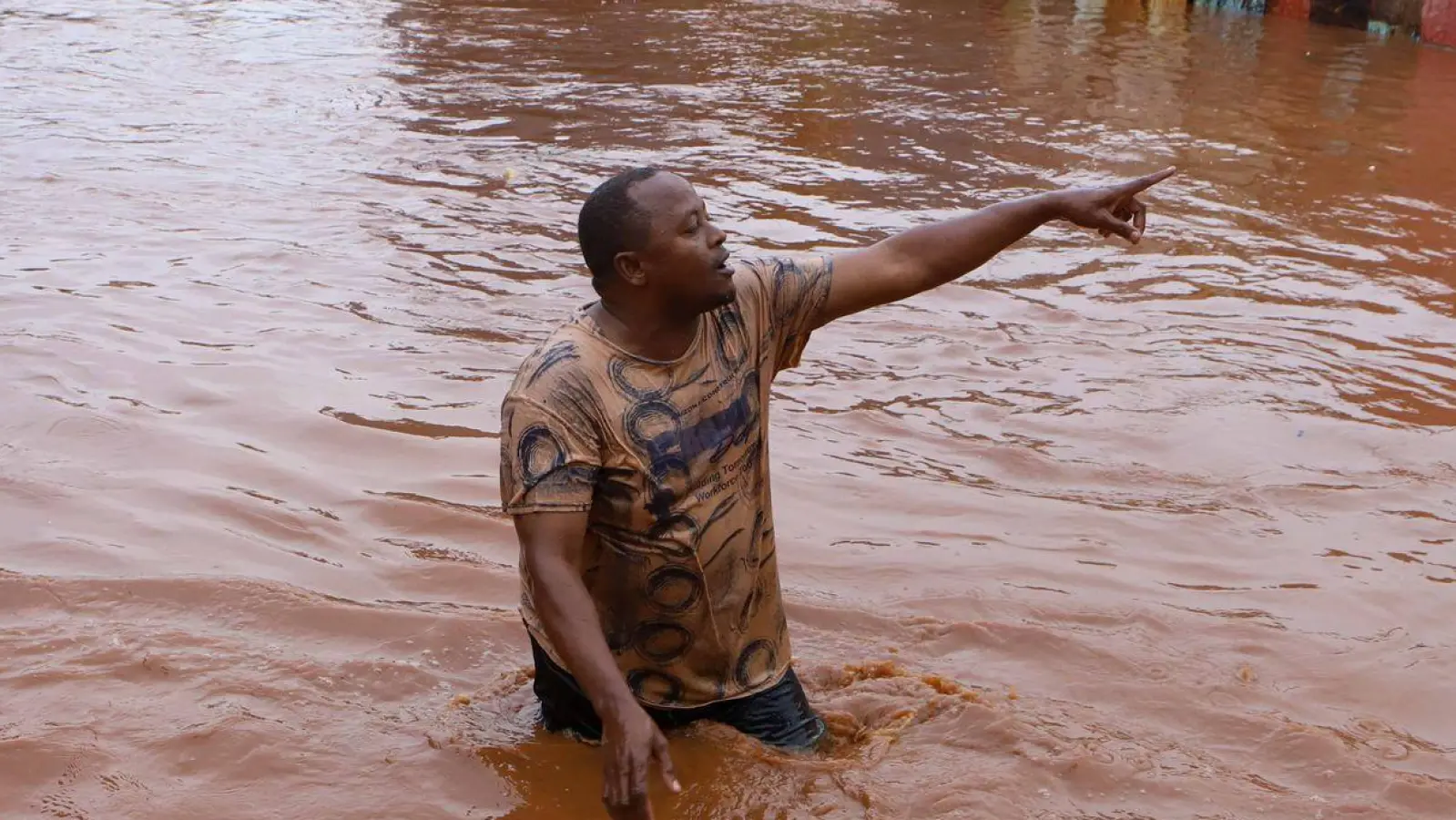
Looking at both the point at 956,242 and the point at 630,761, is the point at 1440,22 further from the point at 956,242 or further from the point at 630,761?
the point at 630,761

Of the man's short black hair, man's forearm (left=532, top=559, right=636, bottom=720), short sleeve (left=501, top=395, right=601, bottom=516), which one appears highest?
the man's short black hair

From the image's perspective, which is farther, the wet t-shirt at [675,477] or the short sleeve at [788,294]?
the short sleeve at [788,294]

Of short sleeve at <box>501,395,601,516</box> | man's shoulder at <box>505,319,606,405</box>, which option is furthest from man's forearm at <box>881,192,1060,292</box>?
short sleeve at <box>501,395,601,516</box>

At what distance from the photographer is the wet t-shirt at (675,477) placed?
10.5ft

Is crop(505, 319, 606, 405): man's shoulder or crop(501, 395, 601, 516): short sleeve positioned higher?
crop(505, 319, 606, 405): man's shoulder

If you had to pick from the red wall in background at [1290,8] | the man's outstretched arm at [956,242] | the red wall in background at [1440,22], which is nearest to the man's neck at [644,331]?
the man's outstretched arm at [956,242]

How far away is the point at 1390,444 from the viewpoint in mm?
5844

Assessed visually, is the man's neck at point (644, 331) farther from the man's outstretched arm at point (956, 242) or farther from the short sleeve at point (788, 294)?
the man's outstretched arm at point (956, 242)

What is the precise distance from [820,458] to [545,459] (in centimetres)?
278

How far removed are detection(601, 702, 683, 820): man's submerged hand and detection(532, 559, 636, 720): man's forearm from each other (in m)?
0.03

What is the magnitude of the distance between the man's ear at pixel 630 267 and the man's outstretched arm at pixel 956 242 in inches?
20.9

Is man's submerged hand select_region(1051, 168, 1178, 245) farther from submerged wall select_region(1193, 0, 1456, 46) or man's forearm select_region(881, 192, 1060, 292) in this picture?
submerged wall select_region(1193, 0, 1456, 46)

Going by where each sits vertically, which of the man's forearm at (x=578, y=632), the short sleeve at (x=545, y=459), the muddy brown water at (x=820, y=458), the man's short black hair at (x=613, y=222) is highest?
the man's short black hair at (x=613, y=222)

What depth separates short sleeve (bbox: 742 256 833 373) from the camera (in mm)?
3553
